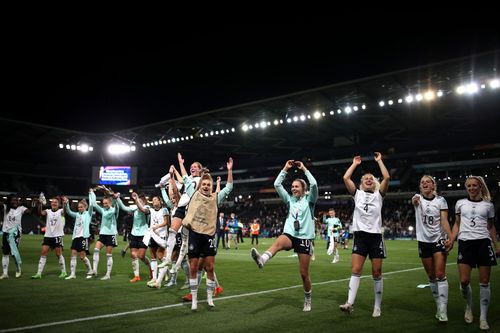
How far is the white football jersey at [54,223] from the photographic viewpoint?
11930 millimetres

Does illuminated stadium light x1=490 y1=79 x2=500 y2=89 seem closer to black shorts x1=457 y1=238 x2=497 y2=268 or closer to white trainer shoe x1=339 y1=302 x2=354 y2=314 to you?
black shorts x1=457 y1=238 x2=497 y2=268

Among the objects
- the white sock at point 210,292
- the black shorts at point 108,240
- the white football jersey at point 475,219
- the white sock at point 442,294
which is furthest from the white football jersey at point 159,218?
the white football jersey at point 475,219

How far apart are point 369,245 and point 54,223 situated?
8.88 meters

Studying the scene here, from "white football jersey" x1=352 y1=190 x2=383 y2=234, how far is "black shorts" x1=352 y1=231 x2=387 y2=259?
0.08 meters

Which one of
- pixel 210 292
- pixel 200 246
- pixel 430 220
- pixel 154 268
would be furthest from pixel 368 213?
pixel 154 268

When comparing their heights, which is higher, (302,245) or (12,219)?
(12,219)

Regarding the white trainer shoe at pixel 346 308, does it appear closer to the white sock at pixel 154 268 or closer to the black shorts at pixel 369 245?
the black shorts at pixel 369 245

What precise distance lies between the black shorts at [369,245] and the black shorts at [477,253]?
1129mm

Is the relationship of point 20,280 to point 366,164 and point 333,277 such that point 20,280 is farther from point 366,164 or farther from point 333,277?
point 366,164

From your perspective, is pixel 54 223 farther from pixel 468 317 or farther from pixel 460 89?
pixel 460 89

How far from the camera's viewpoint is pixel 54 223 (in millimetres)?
11969

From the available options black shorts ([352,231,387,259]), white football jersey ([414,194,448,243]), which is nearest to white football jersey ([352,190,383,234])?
black shorts ([352,231,387,259])

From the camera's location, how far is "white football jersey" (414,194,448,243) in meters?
6.76

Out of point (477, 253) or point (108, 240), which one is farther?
point (108, 240)
